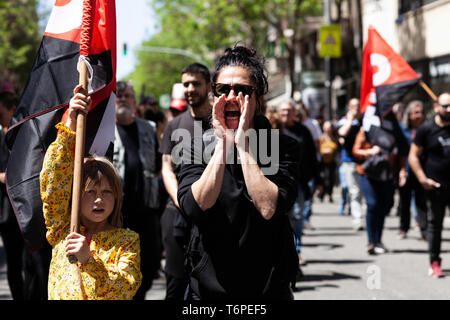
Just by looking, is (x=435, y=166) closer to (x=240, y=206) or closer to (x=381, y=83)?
(x=381, y=83)

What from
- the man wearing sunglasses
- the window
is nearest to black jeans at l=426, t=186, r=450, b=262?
the man wearing sunglasses

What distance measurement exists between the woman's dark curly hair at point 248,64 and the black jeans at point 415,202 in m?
8.85

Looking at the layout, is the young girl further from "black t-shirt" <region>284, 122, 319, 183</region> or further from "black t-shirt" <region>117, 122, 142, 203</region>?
"black t-shirt" <region>284, 122, 319, 183</region>

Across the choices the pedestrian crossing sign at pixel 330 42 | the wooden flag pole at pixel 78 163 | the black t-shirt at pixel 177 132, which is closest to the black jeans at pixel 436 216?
the black t-shirt at pixel 177 132

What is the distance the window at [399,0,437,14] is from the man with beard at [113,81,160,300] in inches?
710

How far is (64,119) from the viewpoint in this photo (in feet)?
14.8

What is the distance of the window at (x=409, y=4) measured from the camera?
24.0 meters

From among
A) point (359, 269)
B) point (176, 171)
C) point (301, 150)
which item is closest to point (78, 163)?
point (176, 171)

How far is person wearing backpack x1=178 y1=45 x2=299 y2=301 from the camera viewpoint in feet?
12.0

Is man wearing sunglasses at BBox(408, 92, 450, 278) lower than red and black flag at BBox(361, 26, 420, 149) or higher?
lower

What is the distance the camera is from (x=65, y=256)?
3.87 metres
